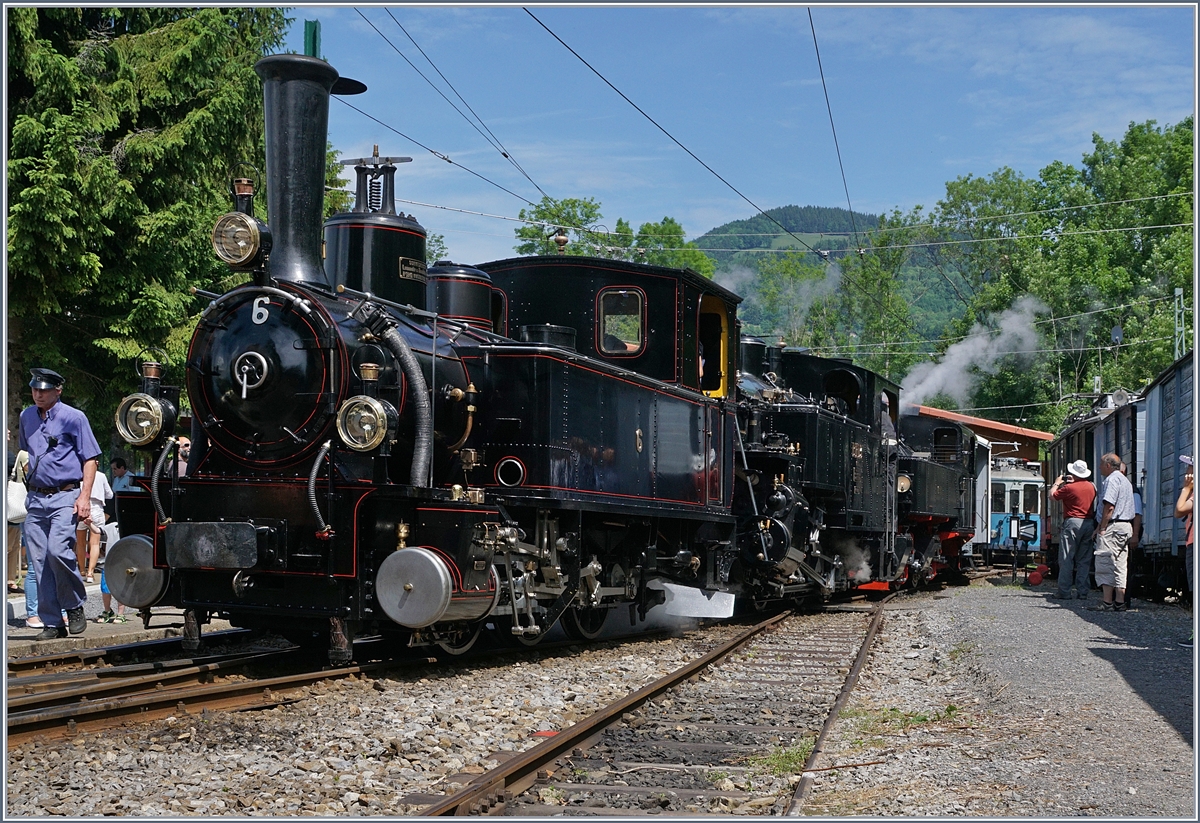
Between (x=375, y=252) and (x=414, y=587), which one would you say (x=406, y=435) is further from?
(x=375, y=252)

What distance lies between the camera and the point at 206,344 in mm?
7711

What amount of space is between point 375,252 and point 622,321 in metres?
2.69

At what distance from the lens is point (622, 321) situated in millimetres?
10195

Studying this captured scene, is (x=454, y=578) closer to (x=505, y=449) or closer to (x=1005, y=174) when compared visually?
(x=505, y=449)

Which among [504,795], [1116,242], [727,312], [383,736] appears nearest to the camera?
[504,795]

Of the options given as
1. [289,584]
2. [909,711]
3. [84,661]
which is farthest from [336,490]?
[909,711]

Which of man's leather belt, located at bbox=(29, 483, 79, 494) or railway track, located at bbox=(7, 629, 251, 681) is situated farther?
man's leather belt, located at bbox=(29, 483, 79, 494)

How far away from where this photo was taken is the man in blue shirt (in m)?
8.44

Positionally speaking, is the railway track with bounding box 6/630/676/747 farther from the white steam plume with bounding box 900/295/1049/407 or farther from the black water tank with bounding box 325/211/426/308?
the white steam plume with bounding box 900/295/1049/407

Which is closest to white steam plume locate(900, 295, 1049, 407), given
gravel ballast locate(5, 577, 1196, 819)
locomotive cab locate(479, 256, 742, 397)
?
locomotive cab locate(479, 256, 742, 397)

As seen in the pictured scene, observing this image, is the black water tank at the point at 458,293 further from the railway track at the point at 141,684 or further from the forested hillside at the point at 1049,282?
the forested hillside at the point at 1049,282

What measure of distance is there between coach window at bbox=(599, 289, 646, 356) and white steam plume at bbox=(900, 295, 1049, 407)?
3930 cm

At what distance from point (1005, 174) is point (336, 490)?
5794 cm

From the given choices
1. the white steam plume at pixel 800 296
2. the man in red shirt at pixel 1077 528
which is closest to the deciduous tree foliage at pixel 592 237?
the white steam plume at pixel 800 296
